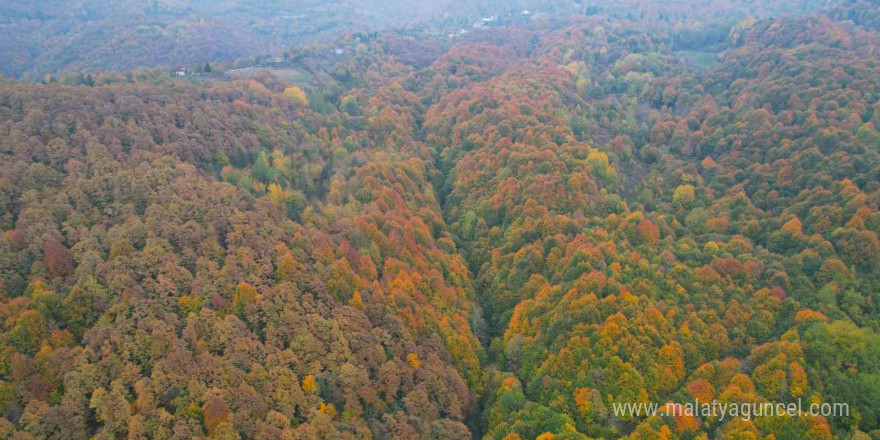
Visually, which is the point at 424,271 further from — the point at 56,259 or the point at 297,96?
the point at 297,96

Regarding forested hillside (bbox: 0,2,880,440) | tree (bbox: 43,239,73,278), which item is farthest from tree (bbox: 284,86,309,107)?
tree (bbox: 43,239,73,278)

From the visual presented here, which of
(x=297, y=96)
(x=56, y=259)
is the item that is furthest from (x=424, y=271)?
(x=297, y=96)

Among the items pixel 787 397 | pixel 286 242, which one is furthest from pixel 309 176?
pixel 787 397

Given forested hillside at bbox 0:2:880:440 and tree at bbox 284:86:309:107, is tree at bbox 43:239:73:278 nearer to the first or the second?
forested hillside at bbox 0:2:880:440

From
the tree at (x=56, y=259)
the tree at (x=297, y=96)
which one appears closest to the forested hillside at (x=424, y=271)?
the tree at (x=56, y=259)

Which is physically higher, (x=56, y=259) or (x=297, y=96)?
(x=297, y=96)

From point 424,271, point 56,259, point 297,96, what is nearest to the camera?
point 56,259

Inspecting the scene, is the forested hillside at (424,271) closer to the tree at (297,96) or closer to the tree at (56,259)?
the tree at (56,259)

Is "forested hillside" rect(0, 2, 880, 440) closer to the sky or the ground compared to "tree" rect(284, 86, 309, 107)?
closer to the ground
